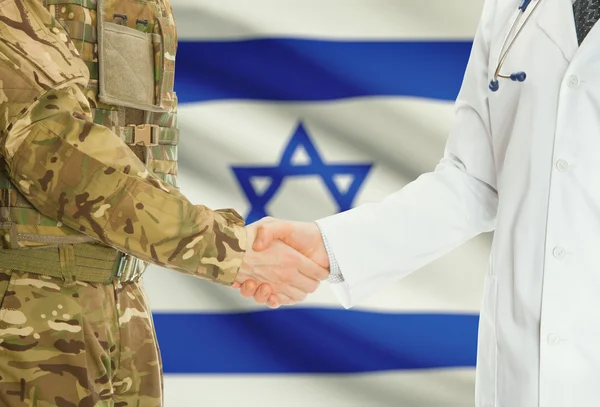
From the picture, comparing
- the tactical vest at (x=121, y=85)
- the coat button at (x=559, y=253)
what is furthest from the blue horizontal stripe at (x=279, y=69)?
the coat button at (x=559, y=253)

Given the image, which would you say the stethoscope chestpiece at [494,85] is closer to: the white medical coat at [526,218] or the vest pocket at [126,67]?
the white medical coat at [526,218]

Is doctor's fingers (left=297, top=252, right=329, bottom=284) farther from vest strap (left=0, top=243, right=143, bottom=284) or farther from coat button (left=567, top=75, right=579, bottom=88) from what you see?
coat button (left=567, top=75, right=579, bottom=88)

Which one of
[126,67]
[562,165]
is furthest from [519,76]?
[126,67]

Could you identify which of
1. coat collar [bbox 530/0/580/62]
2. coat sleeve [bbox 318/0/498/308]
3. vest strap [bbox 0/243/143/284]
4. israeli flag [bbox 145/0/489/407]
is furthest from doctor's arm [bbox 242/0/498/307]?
israeli flag [bbox 145/0/489/407]

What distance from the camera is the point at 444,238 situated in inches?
56.5

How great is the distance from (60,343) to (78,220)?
188mm

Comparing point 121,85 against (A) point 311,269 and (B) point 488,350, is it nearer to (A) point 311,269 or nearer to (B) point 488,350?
(A) point 311,269

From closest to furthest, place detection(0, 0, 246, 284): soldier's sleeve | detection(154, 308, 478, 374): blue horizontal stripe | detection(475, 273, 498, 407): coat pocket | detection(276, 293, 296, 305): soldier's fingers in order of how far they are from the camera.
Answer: detection(0, 0, 246, 284): soldier's sleeve → detection(475, 273, 498, 407): coat pocket → detection(276, 293, 296, 305): soldier's fingers → detection(154, 308, 478, 374): blue horizontal stripe

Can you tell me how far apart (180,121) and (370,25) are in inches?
22.7

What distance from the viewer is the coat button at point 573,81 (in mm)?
1174

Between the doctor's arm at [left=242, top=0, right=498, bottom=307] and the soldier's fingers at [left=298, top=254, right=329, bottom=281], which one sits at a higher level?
the doctor's arm at [left=242, top=0, right=498, bottom=307]

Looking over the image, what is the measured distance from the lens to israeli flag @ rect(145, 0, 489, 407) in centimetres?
218

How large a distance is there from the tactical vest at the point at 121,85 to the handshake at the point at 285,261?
0.20 meters

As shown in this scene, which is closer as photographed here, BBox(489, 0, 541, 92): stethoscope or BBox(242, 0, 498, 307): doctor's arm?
BBox(489, 0, 541, 92): stethoscope
